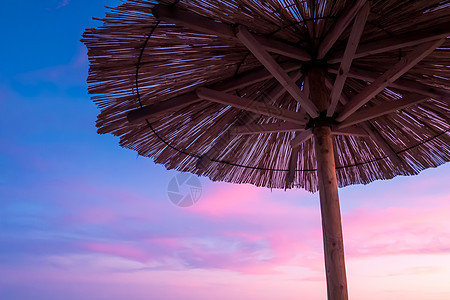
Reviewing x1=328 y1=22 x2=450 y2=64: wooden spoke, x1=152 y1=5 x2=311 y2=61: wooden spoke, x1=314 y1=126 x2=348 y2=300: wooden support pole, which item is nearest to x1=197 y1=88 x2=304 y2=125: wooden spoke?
x1=314 y1=126 x2=348 y2=300: wooden support pole

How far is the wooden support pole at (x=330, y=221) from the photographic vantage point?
87.5 inches

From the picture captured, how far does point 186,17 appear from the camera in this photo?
195 centimetres

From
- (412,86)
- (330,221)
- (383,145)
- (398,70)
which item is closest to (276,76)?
(398,70)

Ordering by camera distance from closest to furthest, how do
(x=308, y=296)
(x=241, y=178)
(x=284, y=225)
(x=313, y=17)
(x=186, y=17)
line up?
(x=186, y=17) < (x=313, y=17) < (x=241, y=178) < (x=308, y=296) < (x=284, y=225)

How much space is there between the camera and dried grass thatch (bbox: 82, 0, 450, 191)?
7.57ft

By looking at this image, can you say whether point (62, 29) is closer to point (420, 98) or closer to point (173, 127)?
point (173, 127)

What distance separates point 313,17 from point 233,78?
2.50 ft

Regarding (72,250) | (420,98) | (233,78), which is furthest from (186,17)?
(72,250)

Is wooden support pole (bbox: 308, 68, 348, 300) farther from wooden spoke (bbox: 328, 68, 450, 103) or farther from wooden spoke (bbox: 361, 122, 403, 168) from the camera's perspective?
wooden spoke (bbox: 361, 122, 403, 168)

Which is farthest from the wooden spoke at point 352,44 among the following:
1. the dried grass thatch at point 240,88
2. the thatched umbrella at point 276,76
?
the dried grass thatch at point 240,88

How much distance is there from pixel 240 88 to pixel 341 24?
111cm

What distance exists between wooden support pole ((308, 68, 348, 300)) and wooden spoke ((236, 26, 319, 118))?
10.0 inches

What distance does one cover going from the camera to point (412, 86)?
8.79ft

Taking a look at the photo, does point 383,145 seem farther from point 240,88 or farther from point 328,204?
point 240,88
